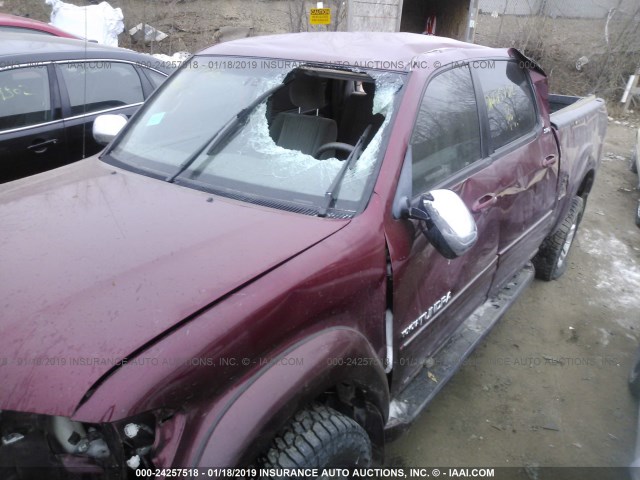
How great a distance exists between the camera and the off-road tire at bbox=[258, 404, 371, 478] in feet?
5.04

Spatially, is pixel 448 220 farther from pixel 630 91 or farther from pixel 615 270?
pixel 630 91

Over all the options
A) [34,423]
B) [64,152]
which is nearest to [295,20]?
[64,152]

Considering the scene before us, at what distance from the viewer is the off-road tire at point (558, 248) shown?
13.4 feet

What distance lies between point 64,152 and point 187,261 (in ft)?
10.2

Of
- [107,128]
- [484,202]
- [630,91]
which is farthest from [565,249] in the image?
[630,91]

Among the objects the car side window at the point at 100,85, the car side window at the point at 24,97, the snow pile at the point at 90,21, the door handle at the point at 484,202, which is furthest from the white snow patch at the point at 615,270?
the snow pile at the point at 90,21

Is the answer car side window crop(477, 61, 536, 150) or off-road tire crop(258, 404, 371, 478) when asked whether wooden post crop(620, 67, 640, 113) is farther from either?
off-road tire crop(258, 404, 371, 478)

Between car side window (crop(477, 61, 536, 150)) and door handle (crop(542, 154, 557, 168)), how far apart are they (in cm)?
22

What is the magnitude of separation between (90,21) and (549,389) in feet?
34.8

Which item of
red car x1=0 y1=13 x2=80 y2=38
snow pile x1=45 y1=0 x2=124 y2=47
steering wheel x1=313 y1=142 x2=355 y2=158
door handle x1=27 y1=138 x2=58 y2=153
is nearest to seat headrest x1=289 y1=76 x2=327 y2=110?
steering wheel x1=313 y1=142 x2=355 y2=158

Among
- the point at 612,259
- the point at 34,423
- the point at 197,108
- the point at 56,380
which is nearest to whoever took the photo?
the point at 56,380

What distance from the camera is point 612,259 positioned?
4.84 m

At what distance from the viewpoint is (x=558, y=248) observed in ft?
13.5

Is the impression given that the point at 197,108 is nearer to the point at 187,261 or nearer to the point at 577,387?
the point at 187,261
